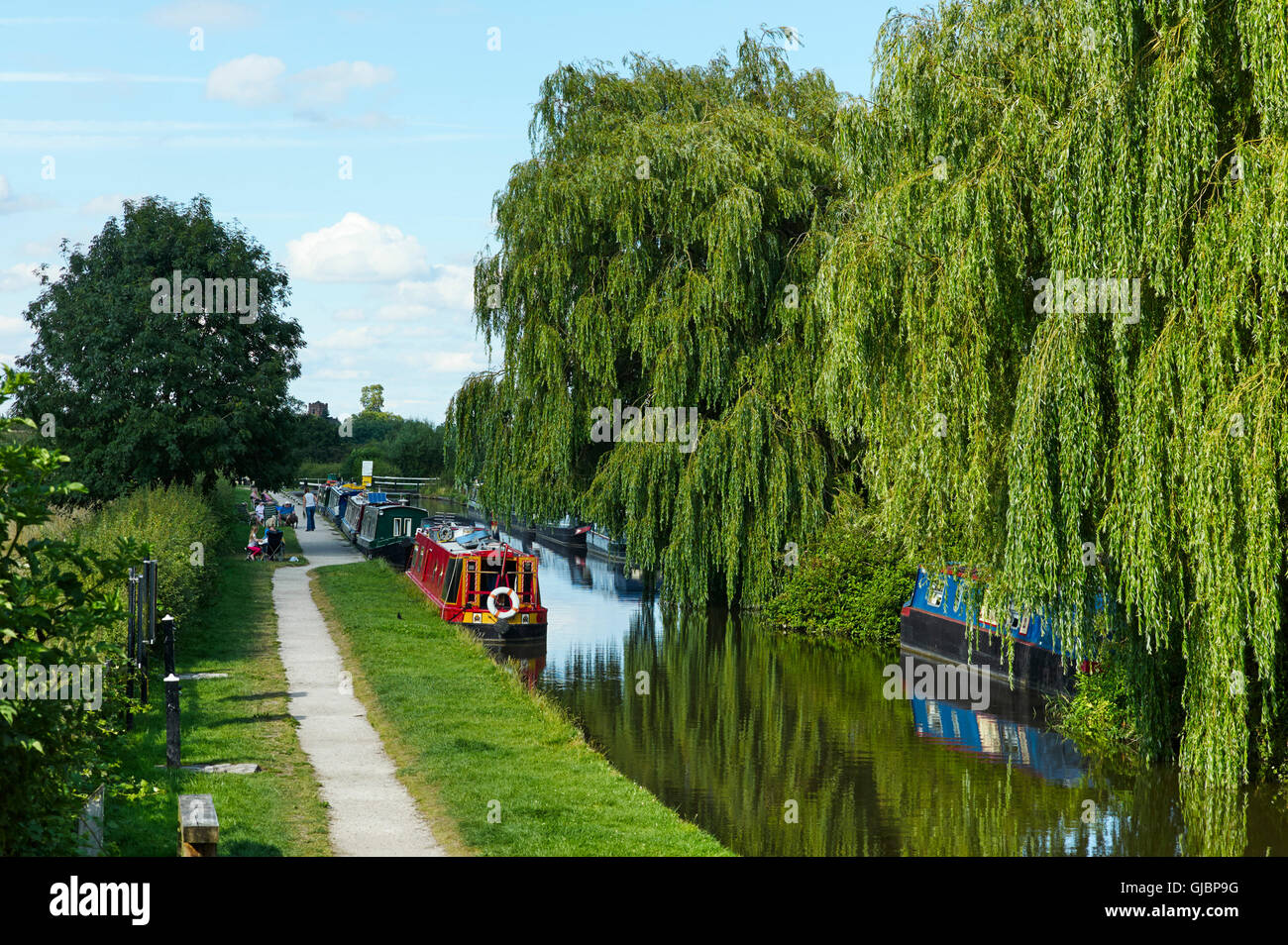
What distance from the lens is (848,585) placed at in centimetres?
2319

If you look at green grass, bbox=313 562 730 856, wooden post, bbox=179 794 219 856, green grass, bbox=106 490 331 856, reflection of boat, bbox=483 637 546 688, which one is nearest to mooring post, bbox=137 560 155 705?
green grass, bbox=106 490 331 856

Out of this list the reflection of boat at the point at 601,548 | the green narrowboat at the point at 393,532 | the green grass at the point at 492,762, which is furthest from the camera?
the reflection of boat at the point at 601,548

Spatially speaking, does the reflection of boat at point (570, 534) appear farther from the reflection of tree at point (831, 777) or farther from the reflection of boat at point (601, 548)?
the reflection of tree at point (831, 777)

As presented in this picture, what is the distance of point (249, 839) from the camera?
8664mm

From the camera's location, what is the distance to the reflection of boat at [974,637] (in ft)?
52.4

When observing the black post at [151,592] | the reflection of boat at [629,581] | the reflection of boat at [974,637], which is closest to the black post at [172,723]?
the black post at [151,592]

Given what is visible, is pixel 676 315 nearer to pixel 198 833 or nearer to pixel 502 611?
pixel 502 611

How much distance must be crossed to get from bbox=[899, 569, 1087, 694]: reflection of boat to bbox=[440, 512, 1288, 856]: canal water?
469mm

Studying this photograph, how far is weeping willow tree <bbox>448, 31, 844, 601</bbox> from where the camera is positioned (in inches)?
894

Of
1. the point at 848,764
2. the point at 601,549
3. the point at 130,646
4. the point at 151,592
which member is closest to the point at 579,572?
the point at 601,549

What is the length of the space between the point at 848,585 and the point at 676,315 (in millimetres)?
6086

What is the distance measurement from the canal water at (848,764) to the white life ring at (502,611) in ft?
2.14

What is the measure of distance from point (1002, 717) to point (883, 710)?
5.07 feet
